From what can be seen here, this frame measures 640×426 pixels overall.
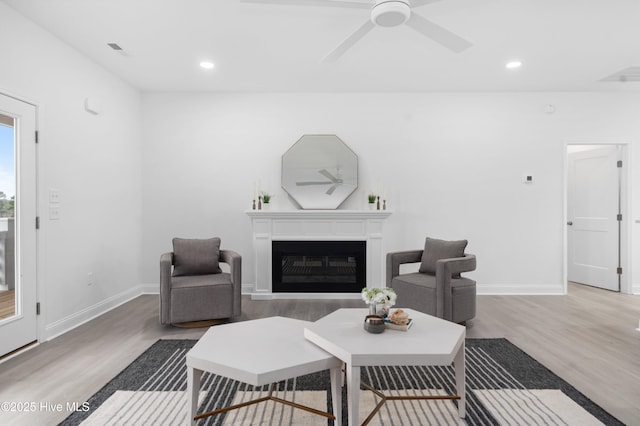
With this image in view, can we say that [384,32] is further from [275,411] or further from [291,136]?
[275,411]

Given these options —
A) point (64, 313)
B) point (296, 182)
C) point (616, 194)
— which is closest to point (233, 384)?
point (64, 313)

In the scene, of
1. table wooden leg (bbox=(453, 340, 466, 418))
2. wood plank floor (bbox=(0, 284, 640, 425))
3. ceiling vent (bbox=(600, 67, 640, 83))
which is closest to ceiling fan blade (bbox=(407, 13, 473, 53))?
table wooden leg (bbox=(453, 340, 466, 418))

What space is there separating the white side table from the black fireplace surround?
8.27ft

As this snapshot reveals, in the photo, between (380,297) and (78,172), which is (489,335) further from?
(78,172)

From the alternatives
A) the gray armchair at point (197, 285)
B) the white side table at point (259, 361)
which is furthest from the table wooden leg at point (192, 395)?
the gray armchair at point (197, 285)

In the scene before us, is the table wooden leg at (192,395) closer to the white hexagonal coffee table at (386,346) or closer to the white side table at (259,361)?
the white side table at (259,361)

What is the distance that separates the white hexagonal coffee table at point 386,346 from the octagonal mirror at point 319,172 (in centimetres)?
264

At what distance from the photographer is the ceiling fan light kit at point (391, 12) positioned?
88.6 inches

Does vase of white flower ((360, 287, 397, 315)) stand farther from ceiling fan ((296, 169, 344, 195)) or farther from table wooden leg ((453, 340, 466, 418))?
ceiling fan ((296, 169, 344, 195))

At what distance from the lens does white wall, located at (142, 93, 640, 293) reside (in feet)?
16.0

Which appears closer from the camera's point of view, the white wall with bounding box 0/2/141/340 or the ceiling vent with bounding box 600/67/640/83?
the white wall with bounding box 0/2/141/340

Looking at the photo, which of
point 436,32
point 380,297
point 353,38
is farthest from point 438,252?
point 353,38

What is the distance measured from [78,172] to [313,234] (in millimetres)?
2680

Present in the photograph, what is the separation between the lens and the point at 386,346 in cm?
183
